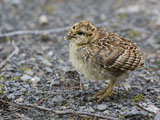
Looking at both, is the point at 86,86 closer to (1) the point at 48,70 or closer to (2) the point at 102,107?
(2) the point at 102,107

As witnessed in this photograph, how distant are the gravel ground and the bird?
0.45 meters

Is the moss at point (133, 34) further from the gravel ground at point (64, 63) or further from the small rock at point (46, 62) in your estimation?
the small rock at point (46, 62)

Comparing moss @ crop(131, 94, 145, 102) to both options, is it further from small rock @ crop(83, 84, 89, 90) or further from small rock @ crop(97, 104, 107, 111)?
small rock @ crop(83, 84, 89, 90)

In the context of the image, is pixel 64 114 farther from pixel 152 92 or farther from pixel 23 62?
pixel 23 62

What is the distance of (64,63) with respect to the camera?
246 inches

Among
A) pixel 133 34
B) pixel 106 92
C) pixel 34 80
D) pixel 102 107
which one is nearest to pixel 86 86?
pixel 106 92

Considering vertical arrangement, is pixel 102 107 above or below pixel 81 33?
below

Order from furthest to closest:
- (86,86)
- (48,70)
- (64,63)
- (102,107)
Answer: (64,63)
(48,70)
(86,86)
(102,107)

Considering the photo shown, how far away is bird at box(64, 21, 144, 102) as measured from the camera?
14.8 ft

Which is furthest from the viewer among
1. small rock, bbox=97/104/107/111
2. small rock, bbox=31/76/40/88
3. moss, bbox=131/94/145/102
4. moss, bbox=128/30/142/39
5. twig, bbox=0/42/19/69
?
moss, bbox=128/30/142/39

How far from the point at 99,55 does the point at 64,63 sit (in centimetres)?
187

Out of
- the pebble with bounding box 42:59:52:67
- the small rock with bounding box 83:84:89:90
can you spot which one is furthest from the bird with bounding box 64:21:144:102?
the pebble with bounding box 42:59:52:67

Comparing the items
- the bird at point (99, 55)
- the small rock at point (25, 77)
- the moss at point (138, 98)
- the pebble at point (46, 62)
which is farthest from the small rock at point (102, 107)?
the pebble at point (46, 62)

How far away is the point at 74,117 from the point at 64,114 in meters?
0.14
